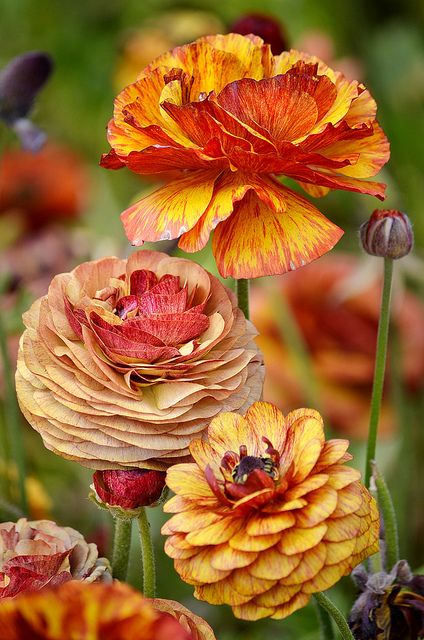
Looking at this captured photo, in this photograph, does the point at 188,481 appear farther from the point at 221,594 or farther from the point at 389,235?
the point at 389,235

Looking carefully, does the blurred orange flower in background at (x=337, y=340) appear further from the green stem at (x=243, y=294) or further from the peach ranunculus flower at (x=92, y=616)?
the peach ranunculus flower at (x=92, y=616)

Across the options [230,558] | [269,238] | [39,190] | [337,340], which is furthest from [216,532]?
[39,190]

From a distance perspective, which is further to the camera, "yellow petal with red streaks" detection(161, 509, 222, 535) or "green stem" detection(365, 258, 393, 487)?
"green stem" detection(365, 258, 393, 487)

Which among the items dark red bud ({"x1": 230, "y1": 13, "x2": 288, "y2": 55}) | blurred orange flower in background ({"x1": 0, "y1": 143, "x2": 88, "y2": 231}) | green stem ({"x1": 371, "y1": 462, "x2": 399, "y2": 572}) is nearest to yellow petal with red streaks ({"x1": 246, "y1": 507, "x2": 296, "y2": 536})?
green stem ({"x1": 371, "y1": 462, "x2": 399, "y2": 572})

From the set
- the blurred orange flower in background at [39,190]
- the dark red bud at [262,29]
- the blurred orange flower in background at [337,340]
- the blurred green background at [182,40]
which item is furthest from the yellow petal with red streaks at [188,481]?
the blurred orange flower in background at [39,190]

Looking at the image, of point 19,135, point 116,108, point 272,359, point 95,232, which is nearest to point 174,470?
point 116,108

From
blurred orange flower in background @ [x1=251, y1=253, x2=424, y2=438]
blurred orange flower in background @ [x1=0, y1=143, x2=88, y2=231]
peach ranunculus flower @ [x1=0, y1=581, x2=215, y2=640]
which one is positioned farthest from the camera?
blurred orange flower in background @ [x1=0, y1=143, x2=88, y2=231]

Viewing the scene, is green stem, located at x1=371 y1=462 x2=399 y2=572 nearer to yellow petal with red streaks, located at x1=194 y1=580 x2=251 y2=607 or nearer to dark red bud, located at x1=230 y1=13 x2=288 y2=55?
yellow petal with red streaks, located at x1=194 y1=580 x2=251 y2=607
